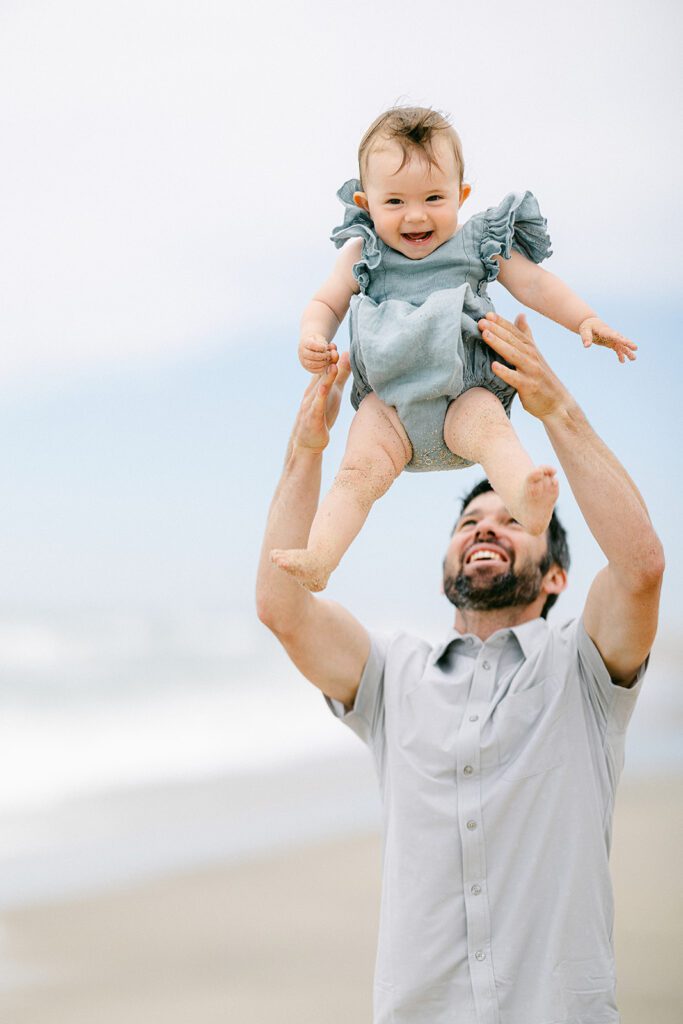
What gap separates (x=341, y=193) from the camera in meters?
2.00

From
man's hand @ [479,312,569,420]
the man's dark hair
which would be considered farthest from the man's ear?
man's hand @ [479,312,569,420]

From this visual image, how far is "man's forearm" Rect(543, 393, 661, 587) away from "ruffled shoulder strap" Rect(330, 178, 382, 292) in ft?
1.59

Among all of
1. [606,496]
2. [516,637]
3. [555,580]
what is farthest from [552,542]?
[606,496]

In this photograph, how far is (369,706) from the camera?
2.75 meters

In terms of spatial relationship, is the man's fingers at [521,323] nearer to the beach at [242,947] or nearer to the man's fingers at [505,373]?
the man's fingers at [505,373]

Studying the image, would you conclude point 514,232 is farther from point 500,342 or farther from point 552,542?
point 552,542

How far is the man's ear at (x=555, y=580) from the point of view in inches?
115

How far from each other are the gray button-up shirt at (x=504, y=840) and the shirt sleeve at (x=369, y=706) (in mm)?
69

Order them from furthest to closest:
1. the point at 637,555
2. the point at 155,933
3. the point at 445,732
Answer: the point at 155,933 → the point at 445,732 → the point at 637,555

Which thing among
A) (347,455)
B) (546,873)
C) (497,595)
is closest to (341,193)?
(347,455)

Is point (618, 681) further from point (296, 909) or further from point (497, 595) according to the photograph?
point (296, 909)

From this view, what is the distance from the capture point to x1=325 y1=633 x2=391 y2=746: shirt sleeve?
2736 millimetres

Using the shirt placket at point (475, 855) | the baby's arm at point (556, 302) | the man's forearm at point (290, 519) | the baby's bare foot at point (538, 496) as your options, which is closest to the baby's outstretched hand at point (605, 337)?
the baby's arm at point (556, 302)

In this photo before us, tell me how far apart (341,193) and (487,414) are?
43cm
